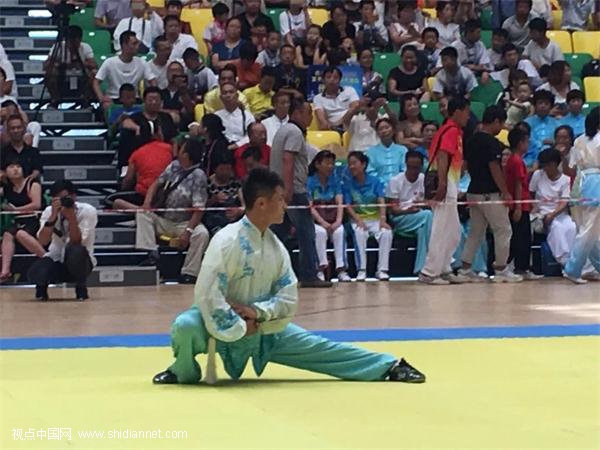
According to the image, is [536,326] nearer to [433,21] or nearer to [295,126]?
[295,126]

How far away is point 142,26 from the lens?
1481 cm

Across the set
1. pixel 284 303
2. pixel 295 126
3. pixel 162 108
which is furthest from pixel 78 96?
pixel 284 303

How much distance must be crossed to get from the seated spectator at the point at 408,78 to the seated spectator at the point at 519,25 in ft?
5.87

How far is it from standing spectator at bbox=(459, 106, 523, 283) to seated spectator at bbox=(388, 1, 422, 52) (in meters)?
3.00

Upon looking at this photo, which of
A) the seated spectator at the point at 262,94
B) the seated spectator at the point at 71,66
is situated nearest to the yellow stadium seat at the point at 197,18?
the seated spectator at the point at 71,66

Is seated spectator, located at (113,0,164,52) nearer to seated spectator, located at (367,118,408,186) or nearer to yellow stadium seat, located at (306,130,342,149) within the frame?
yellow stadium seat, located at (306,130,342,149)

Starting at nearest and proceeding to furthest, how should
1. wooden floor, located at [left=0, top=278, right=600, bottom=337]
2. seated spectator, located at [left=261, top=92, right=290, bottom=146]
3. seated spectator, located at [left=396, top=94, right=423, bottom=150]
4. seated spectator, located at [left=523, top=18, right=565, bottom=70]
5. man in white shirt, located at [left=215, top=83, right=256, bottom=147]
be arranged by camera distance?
wooden floor, located at [left=0, top=278, right=600, bottom=337], seated spectator, located at [left=261, top=92, right=290, bottom=146], man in white shirt, located at [left=215, top=83, right=256, bottom=147], seated spectator, located at [left=396, top=94, right=423, bottom=150], seated spectator, located at [left=523, top=18, right=565, bottom=70]

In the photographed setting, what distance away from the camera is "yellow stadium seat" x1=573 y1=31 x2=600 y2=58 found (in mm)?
16172

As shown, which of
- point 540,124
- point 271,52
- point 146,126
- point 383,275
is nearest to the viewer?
point 383,275

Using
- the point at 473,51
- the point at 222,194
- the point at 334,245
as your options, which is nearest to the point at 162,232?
the point at 222,194

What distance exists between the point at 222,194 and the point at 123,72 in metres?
2.22

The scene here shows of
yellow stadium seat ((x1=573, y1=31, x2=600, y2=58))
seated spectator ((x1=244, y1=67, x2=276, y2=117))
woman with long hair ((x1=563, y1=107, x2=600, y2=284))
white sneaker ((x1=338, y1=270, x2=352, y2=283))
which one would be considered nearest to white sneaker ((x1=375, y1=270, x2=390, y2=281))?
white sneaker ((x1=338, y1=270, x2=352, y2=283))

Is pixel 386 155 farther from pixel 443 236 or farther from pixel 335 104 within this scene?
pixel 443 236

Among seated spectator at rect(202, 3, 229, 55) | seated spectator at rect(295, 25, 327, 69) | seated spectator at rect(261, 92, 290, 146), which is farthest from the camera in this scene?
seated spectator at rect(202, 3, 229, 55)
